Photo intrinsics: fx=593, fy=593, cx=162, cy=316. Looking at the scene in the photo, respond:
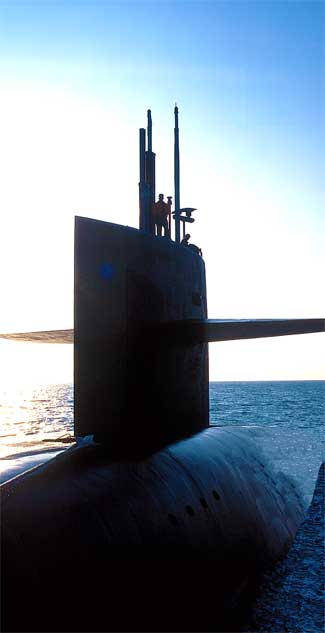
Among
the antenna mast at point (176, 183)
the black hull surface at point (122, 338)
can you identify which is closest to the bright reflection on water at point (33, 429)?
the antenna mast at point (176, 183)

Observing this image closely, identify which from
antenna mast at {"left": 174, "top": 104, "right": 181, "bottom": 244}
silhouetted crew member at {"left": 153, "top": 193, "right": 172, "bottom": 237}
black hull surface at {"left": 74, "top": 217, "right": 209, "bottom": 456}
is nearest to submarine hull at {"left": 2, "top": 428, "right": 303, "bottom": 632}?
black hull surface at {"left": 74, "top": 217, "right": 209, "bottom": 456}

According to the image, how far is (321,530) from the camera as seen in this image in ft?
33.5

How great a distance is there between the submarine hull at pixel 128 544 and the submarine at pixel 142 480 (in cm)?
1

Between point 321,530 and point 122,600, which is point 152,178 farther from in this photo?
point 321,530

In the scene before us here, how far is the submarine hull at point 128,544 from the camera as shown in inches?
149

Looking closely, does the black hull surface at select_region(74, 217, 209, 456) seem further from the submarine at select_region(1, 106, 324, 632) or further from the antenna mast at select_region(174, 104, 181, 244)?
the antenna mast at select_region(174, 104, 181, 244)

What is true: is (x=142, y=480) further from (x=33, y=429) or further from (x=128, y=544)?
(x=33, y=429)

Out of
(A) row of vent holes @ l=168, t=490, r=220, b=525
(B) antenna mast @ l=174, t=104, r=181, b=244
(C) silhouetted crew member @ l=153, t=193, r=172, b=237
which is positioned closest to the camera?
(A) row of vent holes @ l=168, t=490, r=220, b=525

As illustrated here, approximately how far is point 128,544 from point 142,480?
2.97ft

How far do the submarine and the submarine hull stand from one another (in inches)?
0.5

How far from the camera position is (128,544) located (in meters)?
4.56

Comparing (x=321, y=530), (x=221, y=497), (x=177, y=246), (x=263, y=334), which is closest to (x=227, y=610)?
(x=221, y=497)

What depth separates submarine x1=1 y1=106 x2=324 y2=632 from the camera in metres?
3.99

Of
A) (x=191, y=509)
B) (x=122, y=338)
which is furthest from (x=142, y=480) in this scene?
(x=122, y=338)
